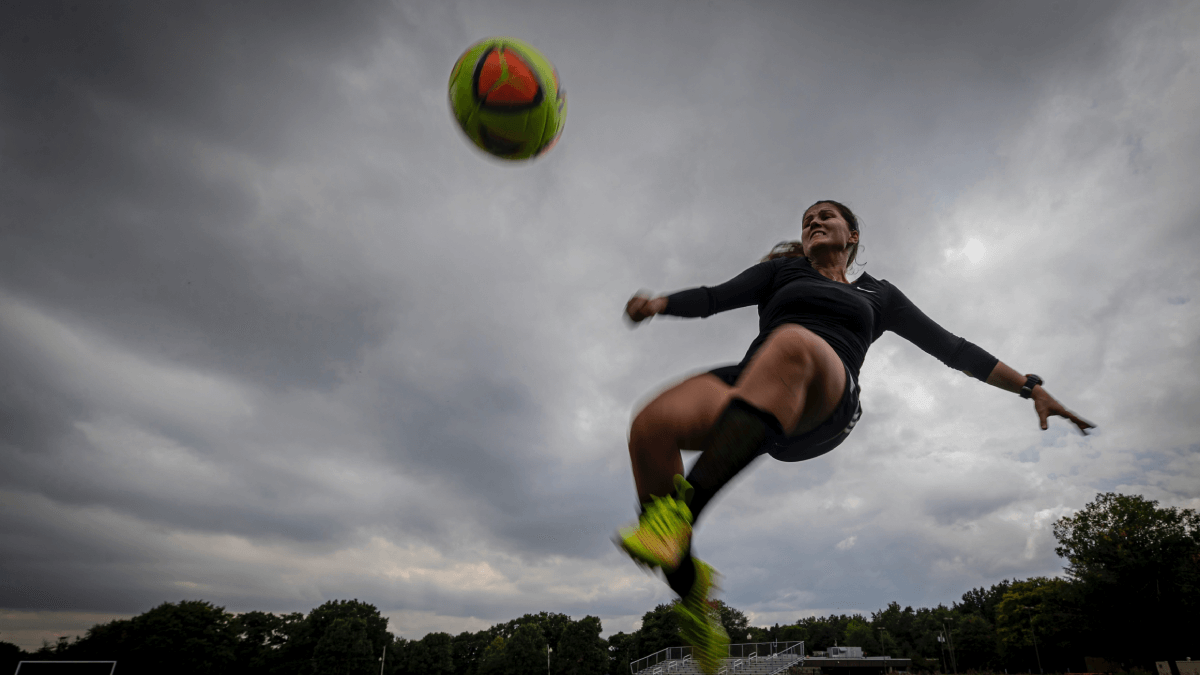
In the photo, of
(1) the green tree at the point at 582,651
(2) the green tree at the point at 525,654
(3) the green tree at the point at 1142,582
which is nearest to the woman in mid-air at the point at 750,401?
(3) the green tree at the point at 1142,582

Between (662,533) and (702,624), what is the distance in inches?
14.7

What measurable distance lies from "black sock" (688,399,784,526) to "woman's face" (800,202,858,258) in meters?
1.28

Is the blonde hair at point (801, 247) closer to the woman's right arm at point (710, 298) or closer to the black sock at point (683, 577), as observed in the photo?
the woman's right arm at point (710, 298)

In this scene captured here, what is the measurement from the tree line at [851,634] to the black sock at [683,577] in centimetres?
3821

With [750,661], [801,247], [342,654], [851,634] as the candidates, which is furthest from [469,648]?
[801,247]

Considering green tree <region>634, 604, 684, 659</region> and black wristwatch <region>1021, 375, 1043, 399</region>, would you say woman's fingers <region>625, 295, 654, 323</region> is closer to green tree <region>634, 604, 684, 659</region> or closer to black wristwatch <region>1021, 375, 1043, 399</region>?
black wristwatch <region>1021, 375, 1043, 399</region>

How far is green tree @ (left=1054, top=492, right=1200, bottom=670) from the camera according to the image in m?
26.7

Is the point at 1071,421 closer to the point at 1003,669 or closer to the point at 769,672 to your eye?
the point at 769,672

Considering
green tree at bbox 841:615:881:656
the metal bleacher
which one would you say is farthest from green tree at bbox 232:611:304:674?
green tree at bbox 841:615:881:656

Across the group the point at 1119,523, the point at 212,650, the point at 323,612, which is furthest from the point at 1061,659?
the point at 212,650

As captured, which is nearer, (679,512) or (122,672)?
(679,512)

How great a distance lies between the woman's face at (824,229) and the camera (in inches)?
116

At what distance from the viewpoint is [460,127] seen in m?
3.70

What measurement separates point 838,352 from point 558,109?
251 centimetres
